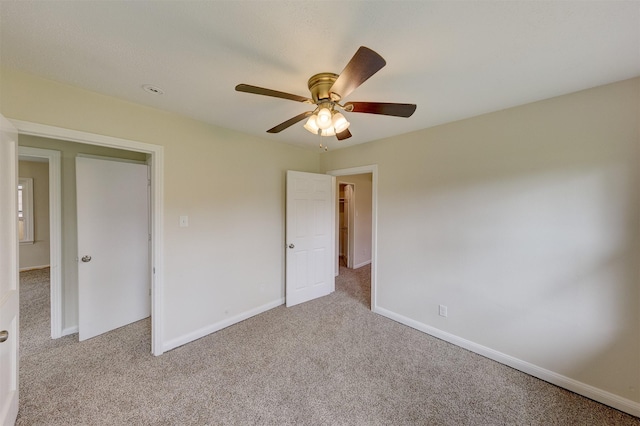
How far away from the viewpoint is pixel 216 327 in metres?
2.63

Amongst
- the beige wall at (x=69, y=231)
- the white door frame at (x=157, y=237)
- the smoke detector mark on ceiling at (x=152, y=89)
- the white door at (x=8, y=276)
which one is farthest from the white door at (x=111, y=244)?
the smoke detector mark on ceiling at (x=152, y=89)

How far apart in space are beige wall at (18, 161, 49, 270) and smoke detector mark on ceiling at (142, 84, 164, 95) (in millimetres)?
5366

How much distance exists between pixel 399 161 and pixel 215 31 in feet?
7.43

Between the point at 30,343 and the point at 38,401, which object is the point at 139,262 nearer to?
the point at 30,343

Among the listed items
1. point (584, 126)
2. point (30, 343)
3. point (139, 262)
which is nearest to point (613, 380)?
point (584, 126)

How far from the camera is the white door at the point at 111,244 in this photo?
2441 mm

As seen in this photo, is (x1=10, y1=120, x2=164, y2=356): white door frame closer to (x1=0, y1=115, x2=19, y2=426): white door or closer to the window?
(x1=0, y1=115, x2=19, y2=426): white door

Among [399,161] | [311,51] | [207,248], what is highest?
[311,51]

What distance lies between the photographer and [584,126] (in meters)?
1.75

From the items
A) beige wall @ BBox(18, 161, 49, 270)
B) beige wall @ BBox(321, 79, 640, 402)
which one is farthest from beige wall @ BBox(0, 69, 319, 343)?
beige wall @ BBox(18, 161, 49, 270)

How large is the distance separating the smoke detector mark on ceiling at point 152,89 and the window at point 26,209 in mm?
5415

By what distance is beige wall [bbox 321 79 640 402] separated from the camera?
5.37ft

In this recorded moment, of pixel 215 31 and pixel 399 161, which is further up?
pixel 215 31

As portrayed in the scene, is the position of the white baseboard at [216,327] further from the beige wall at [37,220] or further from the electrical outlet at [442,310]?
the beige wall at [37,220]
